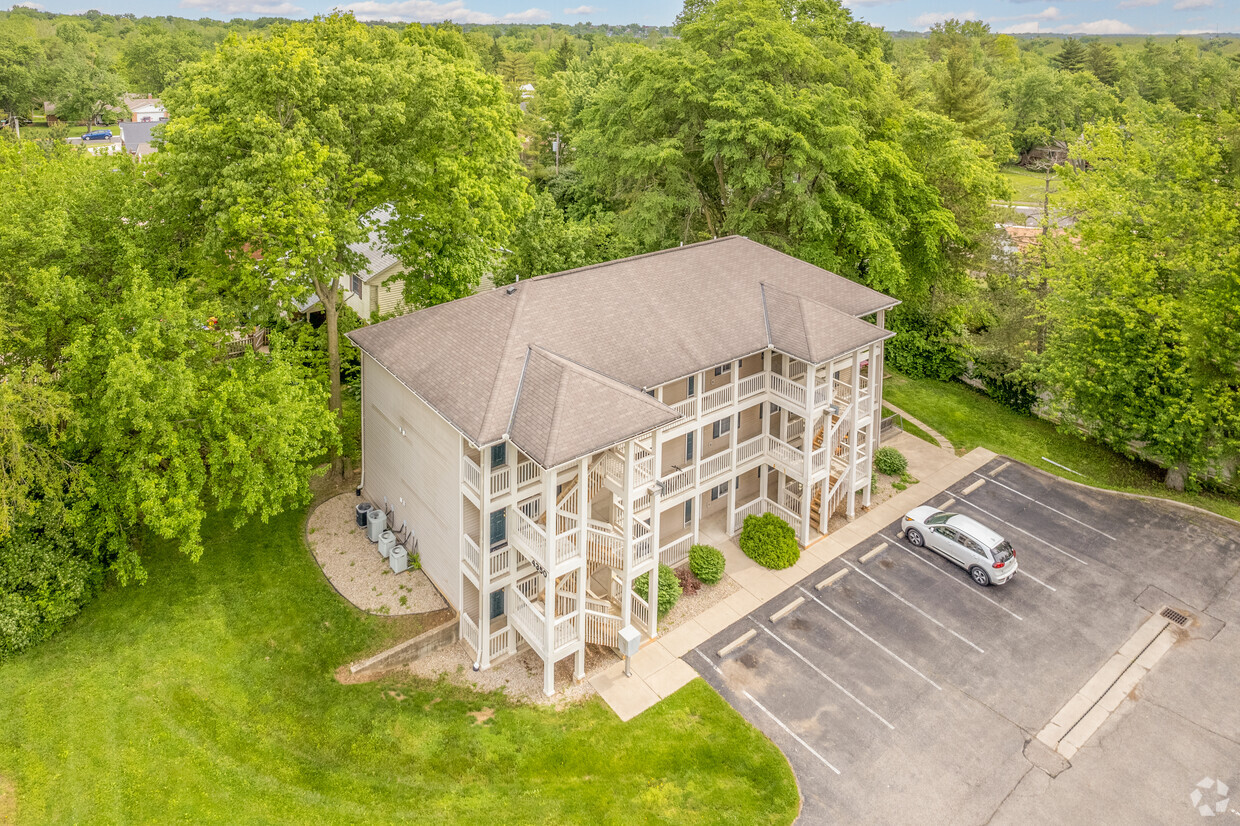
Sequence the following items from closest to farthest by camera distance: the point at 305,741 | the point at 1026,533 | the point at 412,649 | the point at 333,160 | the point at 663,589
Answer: the point at 305,741, the point at 412,649, the point at 663,589, the point at 333,160, the point at 1026,533

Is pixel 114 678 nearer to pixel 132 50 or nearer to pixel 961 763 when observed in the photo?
pixel 961 763

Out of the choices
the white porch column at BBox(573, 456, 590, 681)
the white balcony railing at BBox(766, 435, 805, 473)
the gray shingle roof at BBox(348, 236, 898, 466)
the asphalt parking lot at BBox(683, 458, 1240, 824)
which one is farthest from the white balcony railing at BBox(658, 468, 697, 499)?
the asphalt parking lot at BBox(683, 458, 1240, 824)

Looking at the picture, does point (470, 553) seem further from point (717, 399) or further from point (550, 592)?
point (717, 399)

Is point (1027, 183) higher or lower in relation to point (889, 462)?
higher

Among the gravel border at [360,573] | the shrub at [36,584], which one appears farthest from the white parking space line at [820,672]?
the shrub at [36,584]

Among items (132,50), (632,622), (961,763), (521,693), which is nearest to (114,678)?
(521,693)

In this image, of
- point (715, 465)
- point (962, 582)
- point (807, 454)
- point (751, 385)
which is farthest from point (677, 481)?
point (962, 582)
